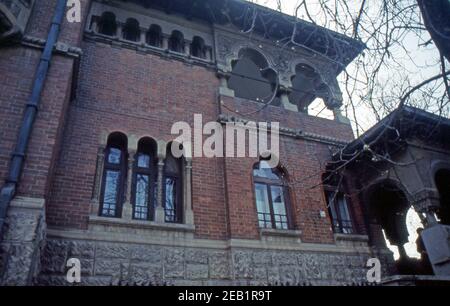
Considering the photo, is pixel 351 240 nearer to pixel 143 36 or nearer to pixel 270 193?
pixel 270 193

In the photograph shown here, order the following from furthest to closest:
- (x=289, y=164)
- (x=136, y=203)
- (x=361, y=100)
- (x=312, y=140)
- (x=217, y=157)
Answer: (x=312, y=140) < (x=289, y=164) < (x=217, y=157) < (x=136, y=203) < (x=361, y=100)

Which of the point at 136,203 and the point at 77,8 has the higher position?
the point at 77,8

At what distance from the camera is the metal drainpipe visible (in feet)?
15.2

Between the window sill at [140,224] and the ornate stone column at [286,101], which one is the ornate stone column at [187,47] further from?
the window sill at [140,224]

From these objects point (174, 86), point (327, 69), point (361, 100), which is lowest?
point (361, 100)

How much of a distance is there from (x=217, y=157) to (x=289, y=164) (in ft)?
6.67

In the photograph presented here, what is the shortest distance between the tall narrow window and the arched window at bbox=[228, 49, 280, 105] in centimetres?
360

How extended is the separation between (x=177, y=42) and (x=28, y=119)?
211 inches

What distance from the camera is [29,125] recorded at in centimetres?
526

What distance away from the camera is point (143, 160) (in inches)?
286

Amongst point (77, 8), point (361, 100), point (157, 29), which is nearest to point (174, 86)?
point (157, 29)

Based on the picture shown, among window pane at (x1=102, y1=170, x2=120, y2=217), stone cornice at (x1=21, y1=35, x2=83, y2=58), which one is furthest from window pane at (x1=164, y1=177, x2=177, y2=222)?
stone cornice at (x1=21, y1=35, x2=83, y2=58)
